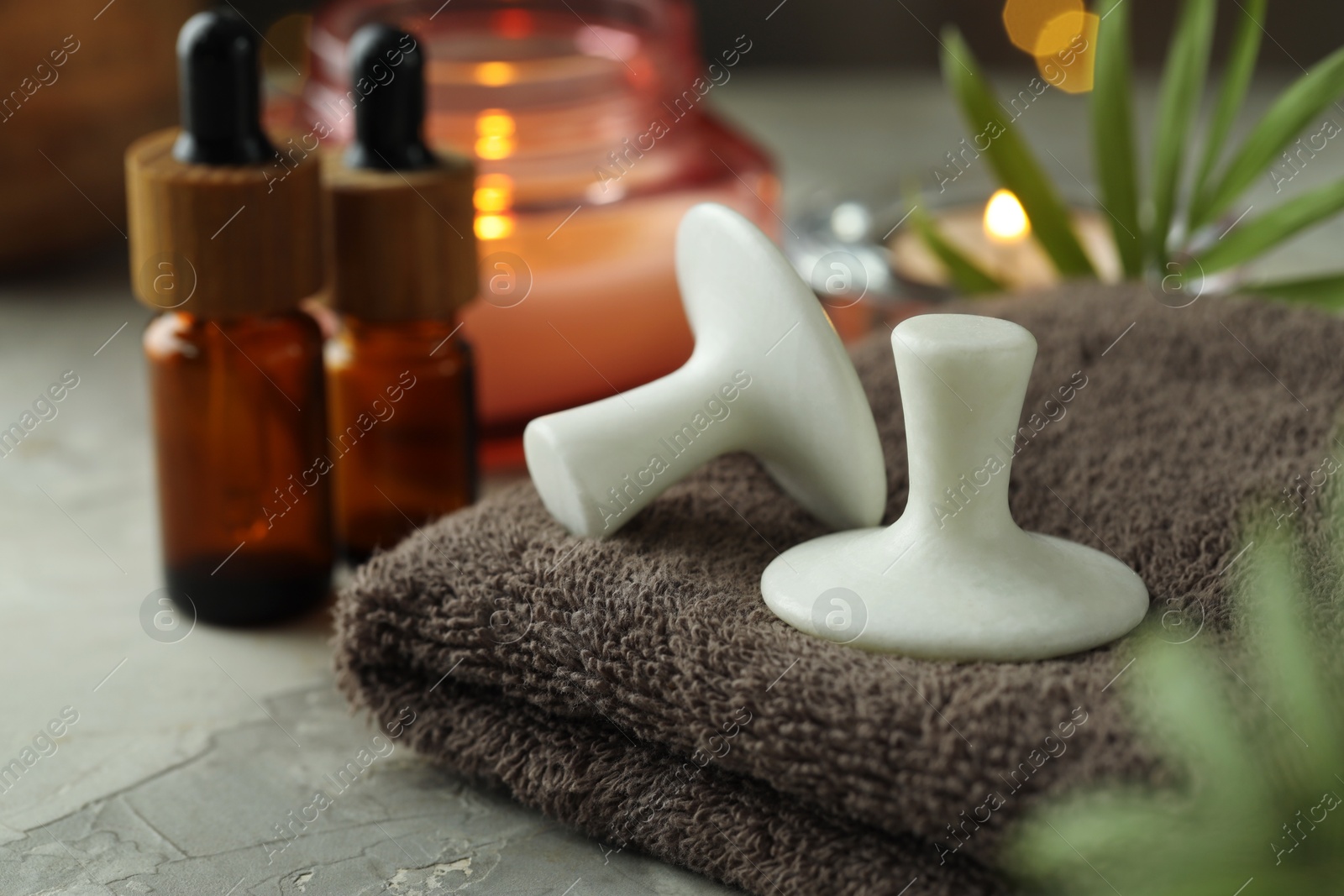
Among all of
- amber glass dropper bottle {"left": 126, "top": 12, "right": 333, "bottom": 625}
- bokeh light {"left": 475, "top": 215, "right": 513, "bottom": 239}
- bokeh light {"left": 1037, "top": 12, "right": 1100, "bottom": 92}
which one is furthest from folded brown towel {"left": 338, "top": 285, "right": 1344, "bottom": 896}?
bokeh light {"left": 1037, "top": 12, "right": 1100, "bottom": 92}

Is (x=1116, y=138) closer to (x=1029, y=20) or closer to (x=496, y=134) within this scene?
(x=496, y=134)

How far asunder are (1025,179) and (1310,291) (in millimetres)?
151

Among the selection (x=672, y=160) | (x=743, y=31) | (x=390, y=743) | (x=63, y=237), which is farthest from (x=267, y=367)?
(x=743, y=31)

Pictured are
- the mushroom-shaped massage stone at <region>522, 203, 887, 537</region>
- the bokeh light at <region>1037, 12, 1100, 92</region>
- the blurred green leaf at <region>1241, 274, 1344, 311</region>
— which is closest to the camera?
the mushroom-shaped massage stone at <region>522, 203, 887, 537</region>

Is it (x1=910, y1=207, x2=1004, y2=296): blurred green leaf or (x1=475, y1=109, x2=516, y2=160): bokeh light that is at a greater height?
(x1=475, y1=109, x2=516, y2=160): bokeh light

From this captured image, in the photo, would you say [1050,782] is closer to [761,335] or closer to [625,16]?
[761,335]

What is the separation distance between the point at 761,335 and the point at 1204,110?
1097mm

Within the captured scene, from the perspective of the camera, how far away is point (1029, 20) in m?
1.42

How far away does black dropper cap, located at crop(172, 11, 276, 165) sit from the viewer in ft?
1.62

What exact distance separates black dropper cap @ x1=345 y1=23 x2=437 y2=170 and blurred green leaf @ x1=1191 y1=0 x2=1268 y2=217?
396 millimetres

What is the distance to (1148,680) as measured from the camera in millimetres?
347

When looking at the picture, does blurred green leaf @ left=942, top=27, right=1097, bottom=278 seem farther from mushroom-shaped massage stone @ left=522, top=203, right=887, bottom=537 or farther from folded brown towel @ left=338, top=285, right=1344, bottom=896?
mushroom-shaped massage stone @ left=522, top=203, right=887, bottom=537

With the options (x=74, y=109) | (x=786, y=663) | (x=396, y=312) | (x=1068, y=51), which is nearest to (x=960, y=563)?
(x=786, y=663)

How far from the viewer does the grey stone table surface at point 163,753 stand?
0.40m
